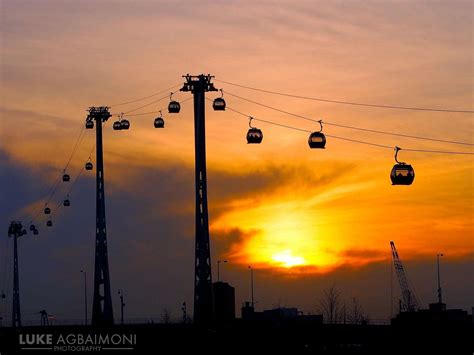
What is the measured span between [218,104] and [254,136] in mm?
9628

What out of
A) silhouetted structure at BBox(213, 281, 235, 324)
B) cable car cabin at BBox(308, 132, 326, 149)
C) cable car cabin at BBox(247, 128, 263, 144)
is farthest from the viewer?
silhouetted structure at BBox(213, 281, 235, 324)

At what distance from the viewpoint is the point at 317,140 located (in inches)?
2997

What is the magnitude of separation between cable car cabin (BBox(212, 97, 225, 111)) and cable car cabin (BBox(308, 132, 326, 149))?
17076mm

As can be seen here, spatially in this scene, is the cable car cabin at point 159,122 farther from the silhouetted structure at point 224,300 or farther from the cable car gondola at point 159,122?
the silhouetted structure at point 224,300

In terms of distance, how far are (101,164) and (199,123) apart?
3510cm

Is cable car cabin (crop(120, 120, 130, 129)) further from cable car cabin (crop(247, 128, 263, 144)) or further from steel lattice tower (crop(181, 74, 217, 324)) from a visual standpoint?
cable car cabin (crop(247, 128, 263, 144))

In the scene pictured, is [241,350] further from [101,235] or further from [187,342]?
[101,235]

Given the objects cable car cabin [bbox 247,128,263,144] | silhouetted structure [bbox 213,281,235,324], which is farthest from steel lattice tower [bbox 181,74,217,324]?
silhouetted structure [bbox 213,281,235,324]

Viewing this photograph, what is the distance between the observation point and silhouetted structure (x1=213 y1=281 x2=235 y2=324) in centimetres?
17062

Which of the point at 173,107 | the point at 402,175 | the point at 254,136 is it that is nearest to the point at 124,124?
the point at 173,107

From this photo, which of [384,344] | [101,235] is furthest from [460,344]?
[101,235]

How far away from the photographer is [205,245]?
313ft

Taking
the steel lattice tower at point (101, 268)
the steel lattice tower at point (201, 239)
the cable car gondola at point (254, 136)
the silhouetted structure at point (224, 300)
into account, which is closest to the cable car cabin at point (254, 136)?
the cable car gondola at point (254, 136)

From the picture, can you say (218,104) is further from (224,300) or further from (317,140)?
(224,300)
